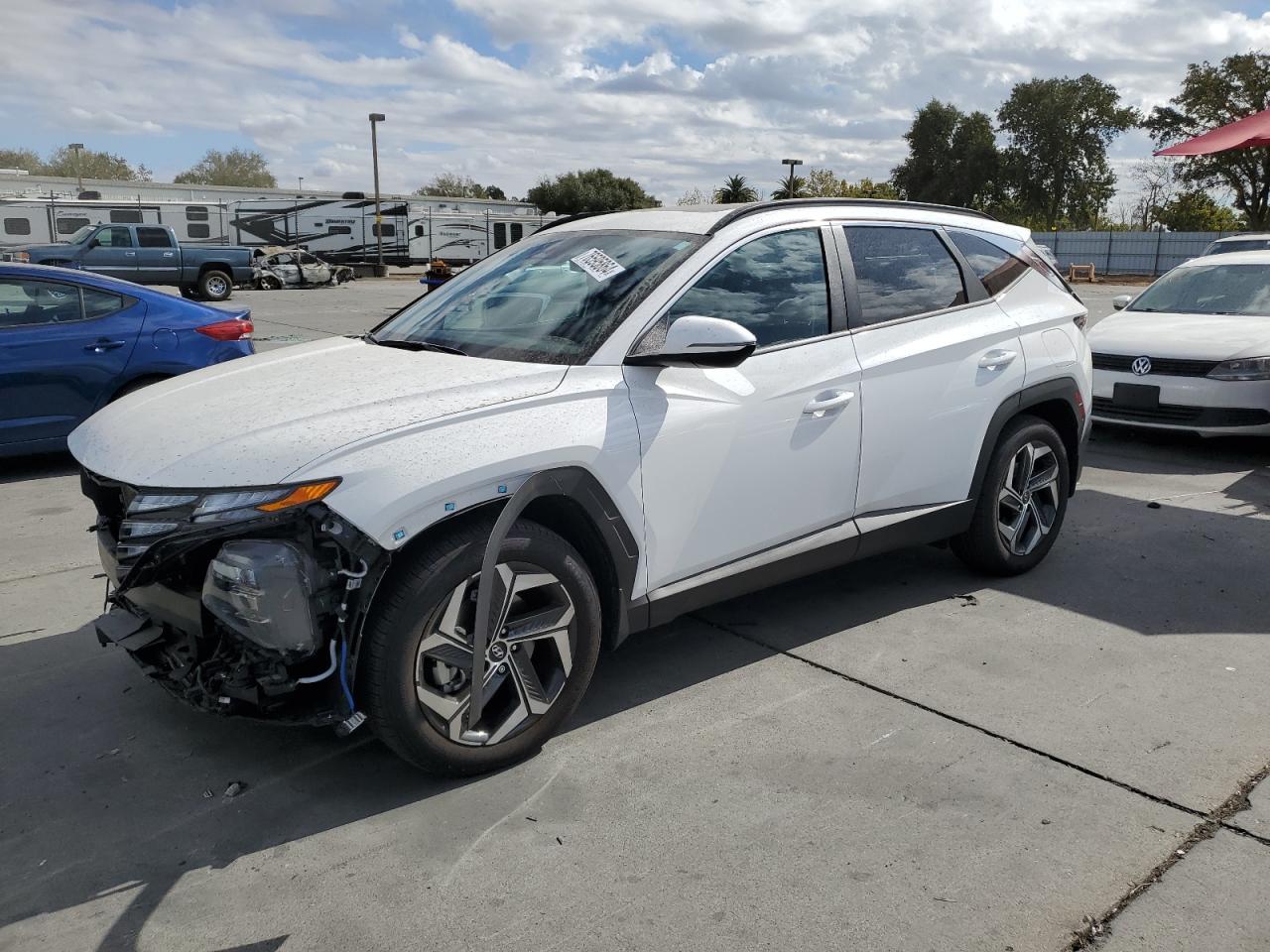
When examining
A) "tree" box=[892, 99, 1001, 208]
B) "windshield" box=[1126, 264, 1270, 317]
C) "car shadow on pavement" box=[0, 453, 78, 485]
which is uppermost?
"tree" box=[892, 99, 1001, 208]

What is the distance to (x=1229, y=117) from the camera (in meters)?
44.0

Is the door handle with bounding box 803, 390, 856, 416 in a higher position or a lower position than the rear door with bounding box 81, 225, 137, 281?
lower

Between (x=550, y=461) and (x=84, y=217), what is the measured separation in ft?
116

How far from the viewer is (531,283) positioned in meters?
4.10

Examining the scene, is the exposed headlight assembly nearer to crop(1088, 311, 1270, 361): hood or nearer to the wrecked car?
crop(1088, 311, 1270, 361): hood

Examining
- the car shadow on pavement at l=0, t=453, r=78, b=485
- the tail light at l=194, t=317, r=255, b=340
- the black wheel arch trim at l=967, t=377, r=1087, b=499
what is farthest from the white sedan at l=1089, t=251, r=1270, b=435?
the car shadow on pavement at l=0, t=453, r=78, b=485

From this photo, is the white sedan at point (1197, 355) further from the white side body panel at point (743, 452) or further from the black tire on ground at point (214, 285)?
the black tire on ground at point (214, 285)

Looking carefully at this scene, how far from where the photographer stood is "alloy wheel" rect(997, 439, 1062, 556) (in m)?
4.90

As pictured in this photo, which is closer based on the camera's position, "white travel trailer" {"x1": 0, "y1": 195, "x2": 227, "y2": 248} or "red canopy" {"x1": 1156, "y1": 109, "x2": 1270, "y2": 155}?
"red canopy" {"x1": 1156, "y1": 109, "x2": 1270, "y2": 155}

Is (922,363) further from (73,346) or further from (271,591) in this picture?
(73,346)

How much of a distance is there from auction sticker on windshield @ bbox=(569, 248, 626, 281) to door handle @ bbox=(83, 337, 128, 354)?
4.78 meters

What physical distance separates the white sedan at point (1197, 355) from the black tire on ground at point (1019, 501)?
323 centimetres

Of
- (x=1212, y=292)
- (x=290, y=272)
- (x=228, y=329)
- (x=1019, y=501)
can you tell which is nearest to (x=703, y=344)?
(x=1019, y=501)

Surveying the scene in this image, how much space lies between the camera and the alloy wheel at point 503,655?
120 inches
